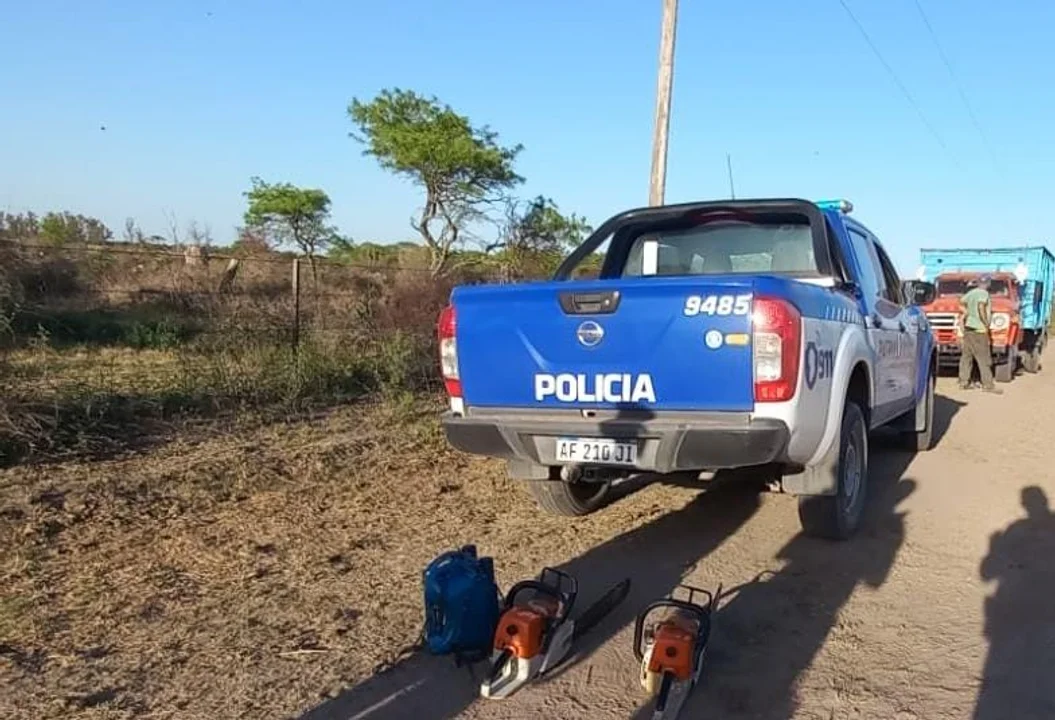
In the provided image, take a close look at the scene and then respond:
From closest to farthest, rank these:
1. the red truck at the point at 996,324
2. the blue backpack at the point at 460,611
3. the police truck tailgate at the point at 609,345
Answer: the blue backpack at the point at 460,611
the police truck tailgate at the point at 609,345
the red truck at the point at 996,324

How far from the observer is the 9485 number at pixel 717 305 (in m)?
3.83

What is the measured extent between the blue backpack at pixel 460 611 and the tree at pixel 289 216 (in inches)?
1199

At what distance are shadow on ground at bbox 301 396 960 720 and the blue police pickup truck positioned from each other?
14.9 inches

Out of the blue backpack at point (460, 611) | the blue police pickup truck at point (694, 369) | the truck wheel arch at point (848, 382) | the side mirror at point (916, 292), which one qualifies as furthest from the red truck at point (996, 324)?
the blue backpack at point (460, 611)

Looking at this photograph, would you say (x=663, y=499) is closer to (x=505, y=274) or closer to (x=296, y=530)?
(x=296, y=530)

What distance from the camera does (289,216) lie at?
1313 inches

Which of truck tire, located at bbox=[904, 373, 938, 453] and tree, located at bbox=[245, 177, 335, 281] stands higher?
tree, located at bbox=[245, 177, 335, 281]

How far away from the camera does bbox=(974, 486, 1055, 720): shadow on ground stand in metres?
3.21

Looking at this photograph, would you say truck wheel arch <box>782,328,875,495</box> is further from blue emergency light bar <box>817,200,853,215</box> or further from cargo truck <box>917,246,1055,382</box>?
cargo truck <box>917,246,1055,382</box>

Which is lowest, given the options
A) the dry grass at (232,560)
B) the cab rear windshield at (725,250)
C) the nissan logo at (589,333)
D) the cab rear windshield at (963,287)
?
the dry grass at (232,560)

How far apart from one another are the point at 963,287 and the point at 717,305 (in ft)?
50.2

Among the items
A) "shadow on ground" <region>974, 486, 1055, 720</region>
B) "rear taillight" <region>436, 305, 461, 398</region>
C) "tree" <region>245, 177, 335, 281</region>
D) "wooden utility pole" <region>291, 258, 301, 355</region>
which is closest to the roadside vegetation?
"wooden utility pole" <region>291, 258, 301, 355</region>

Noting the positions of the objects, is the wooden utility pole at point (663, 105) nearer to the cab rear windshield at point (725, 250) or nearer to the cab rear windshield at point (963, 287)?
the cab rear windshield at point (725, 250)

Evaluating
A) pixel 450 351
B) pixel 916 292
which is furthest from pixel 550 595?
pixel 916 292
